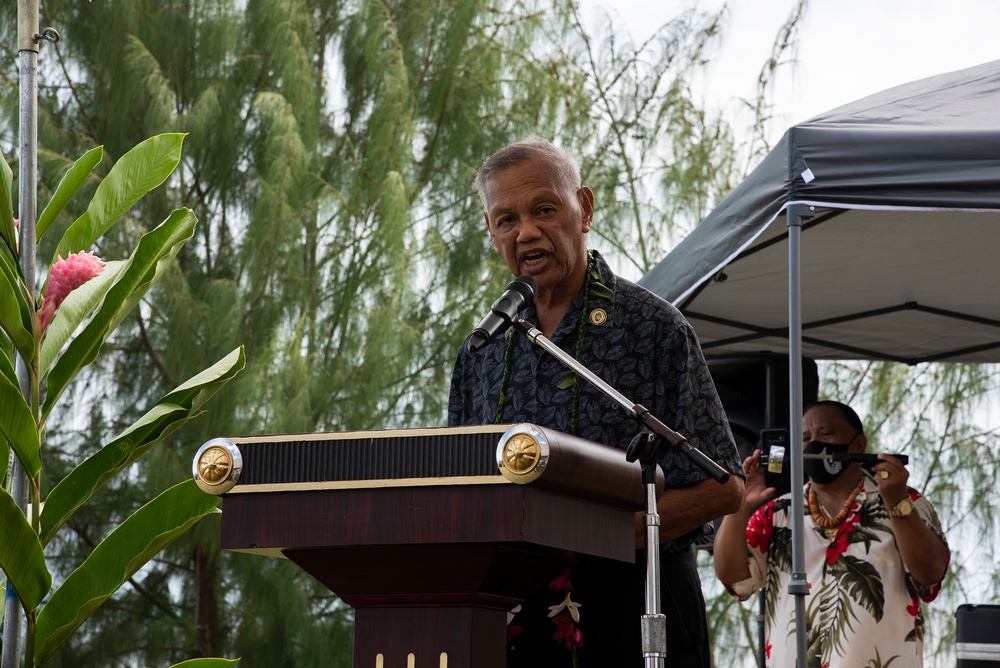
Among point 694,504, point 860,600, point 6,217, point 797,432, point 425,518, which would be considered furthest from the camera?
point 860,600

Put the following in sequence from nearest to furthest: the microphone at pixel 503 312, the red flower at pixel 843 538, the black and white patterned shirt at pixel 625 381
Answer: the microphone at pixel 503 312
the black and white patterned shirt at pixel 625 381
the red flower at pixel 843 538

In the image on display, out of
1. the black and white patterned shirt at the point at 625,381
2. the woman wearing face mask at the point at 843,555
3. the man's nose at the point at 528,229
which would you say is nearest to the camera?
the black and white patterned shirt at the point at 625,381

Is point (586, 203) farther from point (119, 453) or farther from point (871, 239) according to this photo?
point (871, 239)

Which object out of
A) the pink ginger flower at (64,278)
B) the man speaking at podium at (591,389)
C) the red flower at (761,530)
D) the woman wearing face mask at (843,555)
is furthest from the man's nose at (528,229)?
the red flower at (761,530)

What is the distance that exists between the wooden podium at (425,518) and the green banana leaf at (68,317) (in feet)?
2.65

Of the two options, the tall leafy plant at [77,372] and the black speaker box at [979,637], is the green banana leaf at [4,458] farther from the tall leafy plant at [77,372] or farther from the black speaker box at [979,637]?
the black speaker box at [979,637]

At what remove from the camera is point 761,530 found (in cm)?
380

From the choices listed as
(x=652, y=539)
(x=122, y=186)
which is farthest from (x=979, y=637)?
(x=122, y=186)

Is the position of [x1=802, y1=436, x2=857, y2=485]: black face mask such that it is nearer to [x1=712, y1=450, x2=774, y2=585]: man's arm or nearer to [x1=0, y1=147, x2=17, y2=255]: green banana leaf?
[x1=712, y1=450, x2=774, y2=585]: man's arm

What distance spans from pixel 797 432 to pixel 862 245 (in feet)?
3.47

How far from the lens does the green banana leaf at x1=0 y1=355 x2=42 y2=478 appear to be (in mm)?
1867

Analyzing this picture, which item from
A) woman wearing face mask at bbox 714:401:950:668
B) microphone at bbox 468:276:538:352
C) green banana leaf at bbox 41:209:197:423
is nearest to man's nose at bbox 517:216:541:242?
microphone at bbox 468:276:538:352

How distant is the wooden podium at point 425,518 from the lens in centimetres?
125

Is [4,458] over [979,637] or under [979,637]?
over
